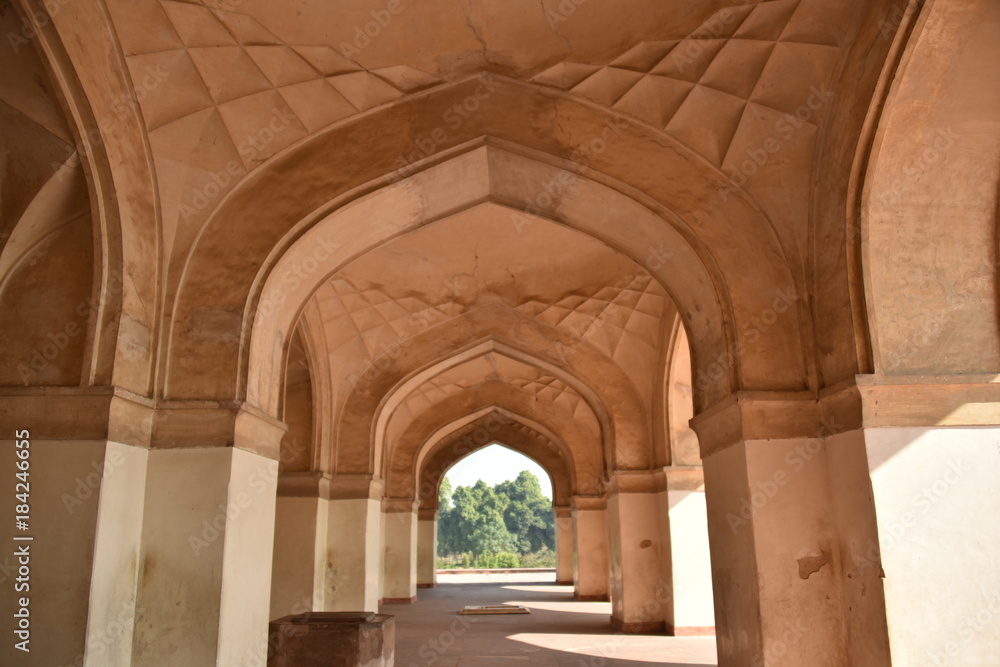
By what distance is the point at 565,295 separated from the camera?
9953 millimetres

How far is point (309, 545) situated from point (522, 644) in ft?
9.23

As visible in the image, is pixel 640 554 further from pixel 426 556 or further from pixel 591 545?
pixel 426 556

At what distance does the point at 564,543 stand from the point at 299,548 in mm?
10340

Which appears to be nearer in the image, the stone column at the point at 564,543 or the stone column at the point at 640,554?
the stone column at the point at 640,554

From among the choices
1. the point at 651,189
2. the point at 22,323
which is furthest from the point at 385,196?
the point at 22,323

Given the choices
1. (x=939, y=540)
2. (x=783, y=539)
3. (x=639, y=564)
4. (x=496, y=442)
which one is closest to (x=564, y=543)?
(x=496, y=442)

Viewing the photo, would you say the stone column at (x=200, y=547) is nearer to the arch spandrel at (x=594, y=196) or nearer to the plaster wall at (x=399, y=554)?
the arch spandrel at (x=594, y=196)

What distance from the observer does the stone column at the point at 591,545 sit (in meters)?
14.0

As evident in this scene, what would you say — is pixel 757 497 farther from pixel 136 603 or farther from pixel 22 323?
pixel 22 323

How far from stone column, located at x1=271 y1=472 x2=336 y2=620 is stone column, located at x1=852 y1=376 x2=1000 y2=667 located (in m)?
6.45

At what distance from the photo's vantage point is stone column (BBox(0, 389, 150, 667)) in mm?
4648

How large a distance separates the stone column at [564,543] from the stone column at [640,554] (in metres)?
7.81

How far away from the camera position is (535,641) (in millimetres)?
8852

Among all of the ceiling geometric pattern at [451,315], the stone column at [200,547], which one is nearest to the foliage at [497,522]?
the ceiling geometric pattern at [451,315]
